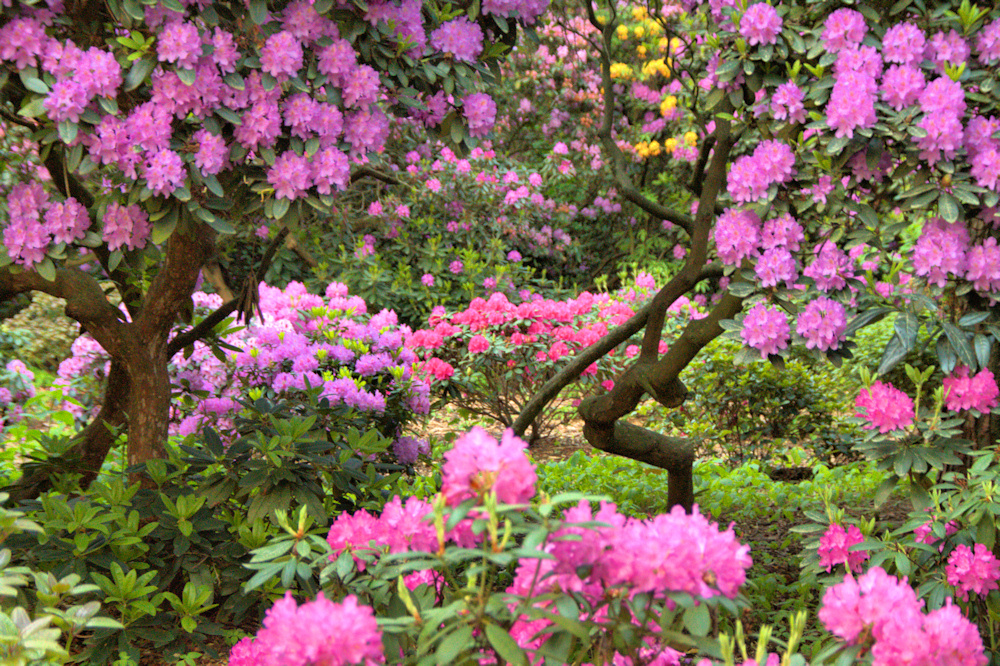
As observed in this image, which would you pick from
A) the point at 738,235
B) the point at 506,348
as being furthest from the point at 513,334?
the point at 738,235

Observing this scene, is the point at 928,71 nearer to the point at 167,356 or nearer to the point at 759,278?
the point at 759,278

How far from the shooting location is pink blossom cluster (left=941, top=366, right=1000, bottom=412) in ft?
6.22

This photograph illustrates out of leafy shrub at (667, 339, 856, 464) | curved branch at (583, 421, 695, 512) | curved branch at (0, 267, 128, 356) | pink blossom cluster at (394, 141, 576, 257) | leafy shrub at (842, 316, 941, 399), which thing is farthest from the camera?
pink blossom cluster at (394, 141, 576, 257)

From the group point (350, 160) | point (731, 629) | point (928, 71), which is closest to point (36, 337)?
point (350, 160)

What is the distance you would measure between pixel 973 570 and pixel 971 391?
424mm

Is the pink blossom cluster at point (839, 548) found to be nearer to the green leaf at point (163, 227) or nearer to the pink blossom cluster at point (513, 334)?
the green leaf at point (163, 227)

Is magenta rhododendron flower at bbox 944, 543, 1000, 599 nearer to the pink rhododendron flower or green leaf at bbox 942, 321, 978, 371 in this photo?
green leaf at bbox 942, 321, 978, 371

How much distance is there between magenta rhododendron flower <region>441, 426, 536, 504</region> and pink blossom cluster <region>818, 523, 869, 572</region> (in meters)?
1.43

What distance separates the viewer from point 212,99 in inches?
68.3

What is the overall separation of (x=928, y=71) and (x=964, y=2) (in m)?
0.18

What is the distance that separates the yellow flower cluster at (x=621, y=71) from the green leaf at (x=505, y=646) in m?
7.51

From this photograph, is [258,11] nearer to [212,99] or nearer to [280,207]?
[212,99]

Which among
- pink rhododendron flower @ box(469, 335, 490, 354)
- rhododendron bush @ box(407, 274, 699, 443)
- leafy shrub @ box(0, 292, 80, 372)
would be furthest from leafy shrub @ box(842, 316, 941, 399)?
leafy shrub @ box(0, 292, 80, 372)

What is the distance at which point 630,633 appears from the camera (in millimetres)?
1035
